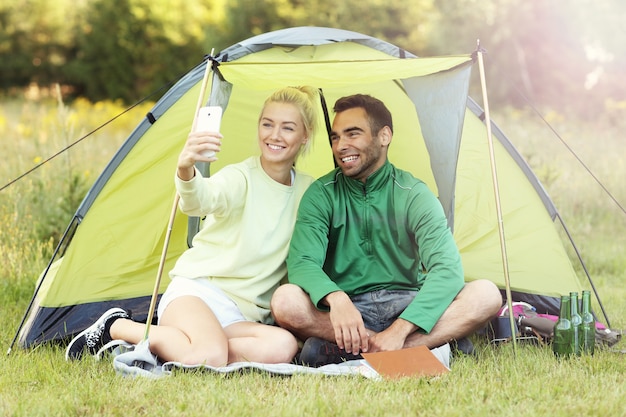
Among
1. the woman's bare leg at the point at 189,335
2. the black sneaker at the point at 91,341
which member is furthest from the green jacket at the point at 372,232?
the black sneaker at the point at 91,341

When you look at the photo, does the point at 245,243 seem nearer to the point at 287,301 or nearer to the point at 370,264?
the point at 287,301

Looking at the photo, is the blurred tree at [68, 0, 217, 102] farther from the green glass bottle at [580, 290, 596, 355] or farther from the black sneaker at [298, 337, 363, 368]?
the green glass bottle at [580, 290, 596, 355]

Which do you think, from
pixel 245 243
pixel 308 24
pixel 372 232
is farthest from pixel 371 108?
pixel 308 24

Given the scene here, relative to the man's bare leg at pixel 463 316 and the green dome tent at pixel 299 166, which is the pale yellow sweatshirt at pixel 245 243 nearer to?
the green dome tent at pixel 299 166

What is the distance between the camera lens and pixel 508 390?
2668 millimetres

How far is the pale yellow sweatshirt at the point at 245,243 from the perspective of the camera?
312 centimetres

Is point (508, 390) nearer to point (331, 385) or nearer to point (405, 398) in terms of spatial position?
point (405, 398)

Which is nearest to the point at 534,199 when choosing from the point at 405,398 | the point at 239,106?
the point at 239,106

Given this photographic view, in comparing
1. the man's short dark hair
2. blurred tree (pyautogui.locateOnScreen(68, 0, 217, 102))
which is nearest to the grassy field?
the man's short dark hair

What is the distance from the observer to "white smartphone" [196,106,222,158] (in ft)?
8.87

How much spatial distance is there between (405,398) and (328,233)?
36.6 inches

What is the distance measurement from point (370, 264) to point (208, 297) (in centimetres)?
68

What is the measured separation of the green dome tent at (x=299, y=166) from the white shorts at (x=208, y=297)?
623mm

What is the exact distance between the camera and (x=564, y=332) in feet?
10.2
